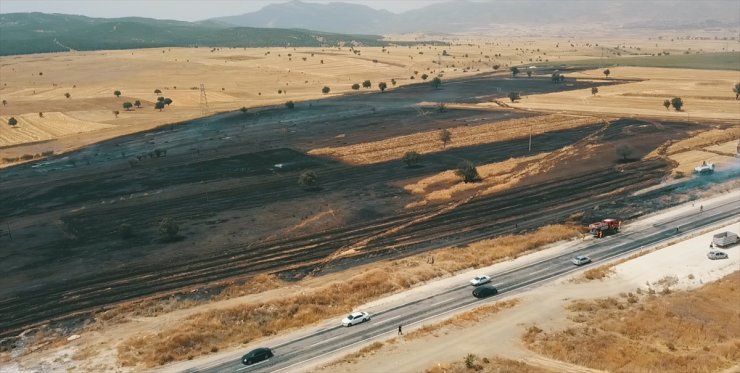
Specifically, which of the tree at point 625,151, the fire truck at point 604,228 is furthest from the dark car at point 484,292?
the tree at point 625,151

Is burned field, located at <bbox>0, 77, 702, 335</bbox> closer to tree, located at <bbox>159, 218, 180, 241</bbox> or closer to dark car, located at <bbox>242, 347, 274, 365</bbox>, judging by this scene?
tree, located at <bbox>159, 218, 180, 241</bbox>

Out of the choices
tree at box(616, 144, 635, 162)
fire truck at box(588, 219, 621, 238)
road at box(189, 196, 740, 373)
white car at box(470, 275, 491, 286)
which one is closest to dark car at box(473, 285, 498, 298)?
road at box(189, 196, 740, 373)

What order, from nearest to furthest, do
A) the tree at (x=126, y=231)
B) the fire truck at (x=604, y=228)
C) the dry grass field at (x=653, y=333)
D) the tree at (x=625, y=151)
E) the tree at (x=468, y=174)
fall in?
the dry grass field at (x=653, y=333)
the fire truck at (x=604, y=228)
the tree at (x=126, y=231)
the tree at (x=468, y=174)
the tree at (x=625, y=151)

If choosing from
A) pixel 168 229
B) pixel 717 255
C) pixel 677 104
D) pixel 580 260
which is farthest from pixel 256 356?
pixel 677 104

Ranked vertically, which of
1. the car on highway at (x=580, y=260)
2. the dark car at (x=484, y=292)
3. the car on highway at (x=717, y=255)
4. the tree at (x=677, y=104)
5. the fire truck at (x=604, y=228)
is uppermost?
the tree at (x=677, y=104)

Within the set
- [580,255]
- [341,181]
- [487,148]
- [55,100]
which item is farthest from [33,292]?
[55,100]

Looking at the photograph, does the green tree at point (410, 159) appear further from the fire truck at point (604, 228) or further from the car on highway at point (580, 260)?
the car on highway at point (580, 260)

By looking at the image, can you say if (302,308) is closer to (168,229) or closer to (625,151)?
(168,229)
